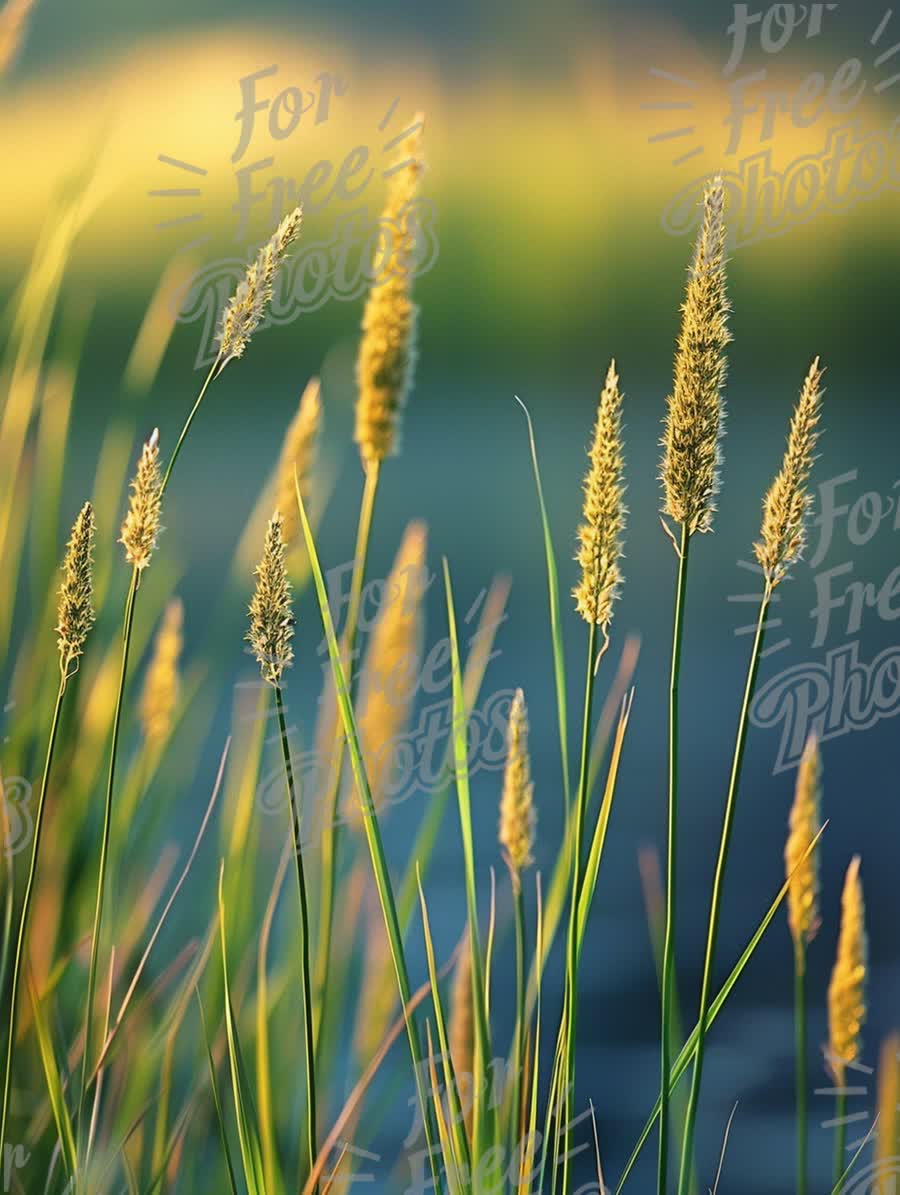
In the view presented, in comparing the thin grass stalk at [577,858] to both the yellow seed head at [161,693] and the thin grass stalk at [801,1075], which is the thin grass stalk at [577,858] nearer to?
the thin grass stalk at [801,1075]

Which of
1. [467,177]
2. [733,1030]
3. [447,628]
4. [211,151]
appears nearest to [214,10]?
[211,151]

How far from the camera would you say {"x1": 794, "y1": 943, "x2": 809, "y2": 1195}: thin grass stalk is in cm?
111

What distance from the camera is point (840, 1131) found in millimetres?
1129

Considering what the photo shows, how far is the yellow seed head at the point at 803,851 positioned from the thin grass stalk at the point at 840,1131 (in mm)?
152

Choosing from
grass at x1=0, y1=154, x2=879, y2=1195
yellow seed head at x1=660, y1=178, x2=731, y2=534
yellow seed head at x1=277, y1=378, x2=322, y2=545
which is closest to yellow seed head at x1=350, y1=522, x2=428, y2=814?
grass at x1=0, y1=154, x2=879, y2=1195

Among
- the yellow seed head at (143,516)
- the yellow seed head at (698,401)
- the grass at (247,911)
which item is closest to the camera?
the yellow seed head at (698,401)

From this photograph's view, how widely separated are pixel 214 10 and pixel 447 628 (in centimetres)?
68

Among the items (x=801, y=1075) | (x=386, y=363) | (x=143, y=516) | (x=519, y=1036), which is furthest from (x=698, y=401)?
(x=801, y=1075)

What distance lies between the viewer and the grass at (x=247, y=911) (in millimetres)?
1028

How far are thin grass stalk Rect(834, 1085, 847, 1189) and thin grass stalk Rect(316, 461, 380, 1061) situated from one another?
480 mm

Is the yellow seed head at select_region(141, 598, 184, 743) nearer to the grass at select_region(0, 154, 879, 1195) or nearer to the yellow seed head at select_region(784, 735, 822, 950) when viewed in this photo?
the grass at select_region(0, 154, 879, 1195)

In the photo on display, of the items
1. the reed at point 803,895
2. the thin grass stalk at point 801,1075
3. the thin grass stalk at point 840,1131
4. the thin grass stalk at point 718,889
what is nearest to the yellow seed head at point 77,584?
the thin grass stalk at point 718,889

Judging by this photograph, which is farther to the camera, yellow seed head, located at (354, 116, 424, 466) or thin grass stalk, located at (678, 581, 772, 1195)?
yellow seed head, located at (354, 116, 424, 466)

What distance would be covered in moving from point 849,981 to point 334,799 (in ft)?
1.61
